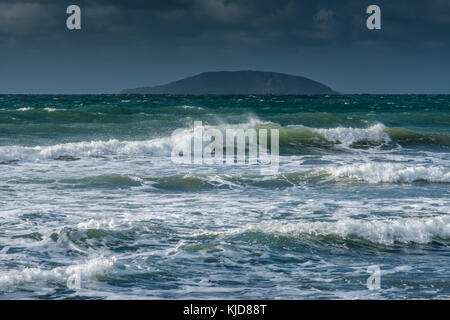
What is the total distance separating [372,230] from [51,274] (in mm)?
4724

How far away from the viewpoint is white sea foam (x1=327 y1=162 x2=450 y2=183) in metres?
14.6

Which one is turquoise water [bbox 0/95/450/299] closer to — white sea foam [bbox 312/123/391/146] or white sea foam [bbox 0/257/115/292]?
white sea foam [bbox 0/257/115/292]

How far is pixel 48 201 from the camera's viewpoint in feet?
36.9

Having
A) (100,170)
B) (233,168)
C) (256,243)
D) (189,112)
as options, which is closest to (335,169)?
(233,168)

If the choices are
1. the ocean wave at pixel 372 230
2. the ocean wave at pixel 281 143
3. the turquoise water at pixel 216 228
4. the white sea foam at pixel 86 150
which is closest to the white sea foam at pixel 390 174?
the turquoise water at pixel 216 228

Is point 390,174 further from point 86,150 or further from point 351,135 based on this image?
point 351,135

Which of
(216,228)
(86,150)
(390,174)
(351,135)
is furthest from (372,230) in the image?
(351,135)

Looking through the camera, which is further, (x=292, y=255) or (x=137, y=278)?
(x=292, y=255)

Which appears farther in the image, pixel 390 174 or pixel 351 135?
pixel 351 135

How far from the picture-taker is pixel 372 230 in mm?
8961

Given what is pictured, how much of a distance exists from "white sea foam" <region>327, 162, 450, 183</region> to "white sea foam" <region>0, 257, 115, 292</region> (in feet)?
29.0

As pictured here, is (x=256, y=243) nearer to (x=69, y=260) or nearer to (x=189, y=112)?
(x=69, y=260)

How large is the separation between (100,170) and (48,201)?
4831mm

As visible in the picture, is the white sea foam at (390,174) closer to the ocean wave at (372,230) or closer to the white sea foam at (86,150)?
the ocean wave at (372,230)
